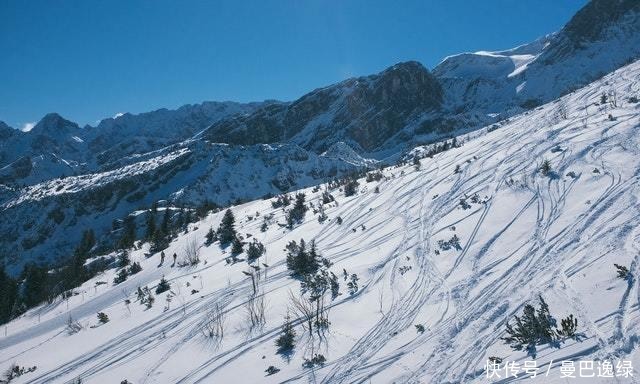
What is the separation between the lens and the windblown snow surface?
5344 millimetres

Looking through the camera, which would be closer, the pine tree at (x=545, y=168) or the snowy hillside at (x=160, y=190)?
the pine tree at (x=545, y=168)

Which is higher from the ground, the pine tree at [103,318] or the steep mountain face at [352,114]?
the steep mountain face at [352,114]

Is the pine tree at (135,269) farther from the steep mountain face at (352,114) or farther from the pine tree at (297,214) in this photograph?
the steep mountain face at (352,114)

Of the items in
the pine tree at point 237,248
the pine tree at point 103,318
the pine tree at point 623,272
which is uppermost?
the pine tree at point 237,248

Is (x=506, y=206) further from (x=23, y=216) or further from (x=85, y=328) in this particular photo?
(x=23, y=216)

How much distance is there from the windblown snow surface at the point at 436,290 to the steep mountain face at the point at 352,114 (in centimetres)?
12887

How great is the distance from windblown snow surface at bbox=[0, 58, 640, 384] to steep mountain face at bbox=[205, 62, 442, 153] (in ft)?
423

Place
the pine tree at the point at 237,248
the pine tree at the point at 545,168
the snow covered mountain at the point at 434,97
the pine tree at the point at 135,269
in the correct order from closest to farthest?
the pine tree at the point at 545,168 → the pine tree at the point at 237,248 → the pine tree at the point at 135,269 → the snow covered mountain at the point at 434,97

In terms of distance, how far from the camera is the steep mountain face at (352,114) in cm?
15225

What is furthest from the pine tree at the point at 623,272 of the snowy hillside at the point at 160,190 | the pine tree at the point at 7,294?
the snowy hillside at the point at 160,190

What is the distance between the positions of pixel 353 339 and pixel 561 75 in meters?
162

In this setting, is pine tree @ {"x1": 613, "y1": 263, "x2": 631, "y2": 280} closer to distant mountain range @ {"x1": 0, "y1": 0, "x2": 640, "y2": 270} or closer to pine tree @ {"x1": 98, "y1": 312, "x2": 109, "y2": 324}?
pine tree @ {"x1": 98, "y1": 312, "x2": 109, "y2": 324}

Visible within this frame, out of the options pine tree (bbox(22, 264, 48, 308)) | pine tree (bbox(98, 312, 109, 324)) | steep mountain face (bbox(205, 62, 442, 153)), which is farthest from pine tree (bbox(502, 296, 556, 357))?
steep mountain face (bbox(205, 62, 442, 153))

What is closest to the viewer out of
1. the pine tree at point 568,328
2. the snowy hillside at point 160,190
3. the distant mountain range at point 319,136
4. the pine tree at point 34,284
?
the pine tree at point 568,328
